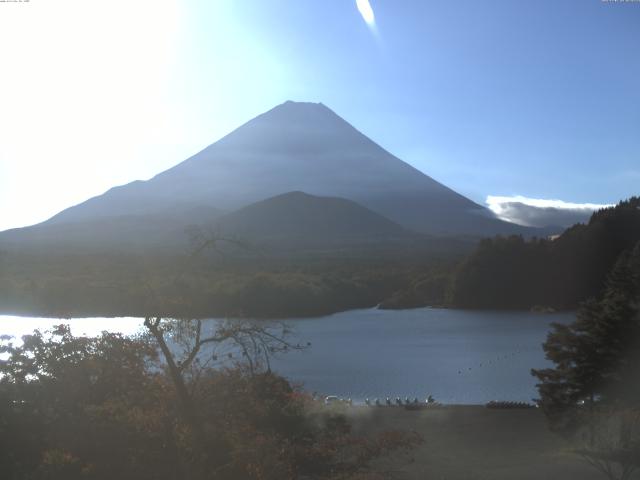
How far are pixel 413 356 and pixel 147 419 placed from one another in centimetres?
1676

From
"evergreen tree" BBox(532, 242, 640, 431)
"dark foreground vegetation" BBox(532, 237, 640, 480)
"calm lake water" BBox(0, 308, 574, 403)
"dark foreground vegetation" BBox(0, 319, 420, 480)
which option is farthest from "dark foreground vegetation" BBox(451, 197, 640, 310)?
"dark foreground vegetation" BBox(0, 319, 420, 480)

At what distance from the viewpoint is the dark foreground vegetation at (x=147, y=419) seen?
373cm

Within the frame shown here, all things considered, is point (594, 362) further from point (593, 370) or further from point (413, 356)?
point (413, 356)

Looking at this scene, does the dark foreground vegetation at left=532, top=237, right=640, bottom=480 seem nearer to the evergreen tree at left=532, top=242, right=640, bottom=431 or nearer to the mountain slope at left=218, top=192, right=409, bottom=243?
the evergreen tree at left=532, top=242, right=640, bottom=431

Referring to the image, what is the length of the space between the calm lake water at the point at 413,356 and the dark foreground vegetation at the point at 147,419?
355 centimetres

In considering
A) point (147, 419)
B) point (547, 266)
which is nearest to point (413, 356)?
point (147, 419)

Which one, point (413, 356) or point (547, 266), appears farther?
point (547, 266)

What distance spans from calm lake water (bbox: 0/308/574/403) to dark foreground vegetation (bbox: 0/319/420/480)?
3.55 m

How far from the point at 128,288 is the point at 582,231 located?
35.7 metres

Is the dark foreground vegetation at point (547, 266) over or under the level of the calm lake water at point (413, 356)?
over

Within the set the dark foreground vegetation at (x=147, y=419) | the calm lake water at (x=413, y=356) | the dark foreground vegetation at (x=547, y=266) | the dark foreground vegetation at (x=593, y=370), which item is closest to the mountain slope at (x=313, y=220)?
the dark foreground vegetation at (x=547, y=266)

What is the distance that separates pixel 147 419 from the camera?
12.9ft

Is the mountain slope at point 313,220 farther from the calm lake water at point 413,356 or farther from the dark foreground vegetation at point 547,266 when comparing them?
the calm lake water at point 413,356

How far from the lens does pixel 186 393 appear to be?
13.1ft
